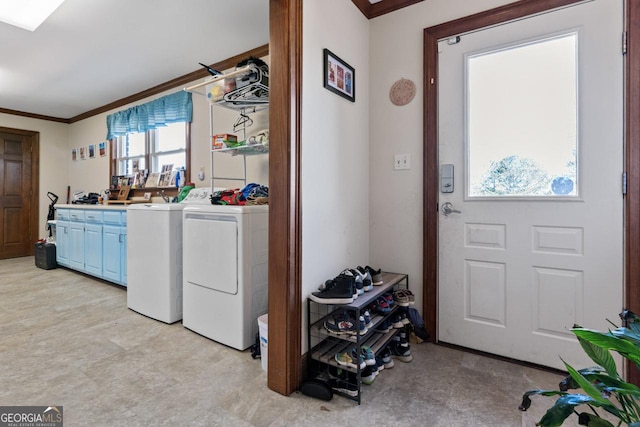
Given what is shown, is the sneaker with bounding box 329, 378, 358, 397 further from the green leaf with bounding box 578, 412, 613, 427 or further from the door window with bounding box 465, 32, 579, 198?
the door window with bounding box 465, 32, 579, 198

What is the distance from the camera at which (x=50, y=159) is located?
5.52 meters

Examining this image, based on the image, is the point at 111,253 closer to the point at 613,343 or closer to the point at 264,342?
the point at 264,342

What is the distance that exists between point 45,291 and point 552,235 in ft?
14.6

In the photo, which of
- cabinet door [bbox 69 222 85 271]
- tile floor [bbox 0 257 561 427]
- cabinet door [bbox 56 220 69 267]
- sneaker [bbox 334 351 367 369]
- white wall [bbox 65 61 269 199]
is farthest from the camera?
cabinet door [bbox 56 220 69 267]

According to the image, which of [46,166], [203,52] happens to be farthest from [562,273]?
[46,166]

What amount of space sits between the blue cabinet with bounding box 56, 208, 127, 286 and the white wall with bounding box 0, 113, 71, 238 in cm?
156

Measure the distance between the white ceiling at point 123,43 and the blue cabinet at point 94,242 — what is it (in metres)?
1.56

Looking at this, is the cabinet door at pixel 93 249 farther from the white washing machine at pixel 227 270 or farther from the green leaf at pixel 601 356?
the green leaf at pixel 601 356

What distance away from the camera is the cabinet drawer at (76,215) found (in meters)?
3.92

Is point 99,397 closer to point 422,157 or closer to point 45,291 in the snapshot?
point 422,157

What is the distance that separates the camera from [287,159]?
1.60 m

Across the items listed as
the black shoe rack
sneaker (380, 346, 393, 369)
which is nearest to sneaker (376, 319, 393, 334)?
the black shoe rack

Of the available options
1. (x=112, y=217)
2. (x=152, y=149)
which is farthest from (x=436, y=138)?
(x=152, y=149)

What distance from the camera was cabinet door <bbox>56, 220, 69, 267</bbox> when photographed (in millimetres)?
4180
